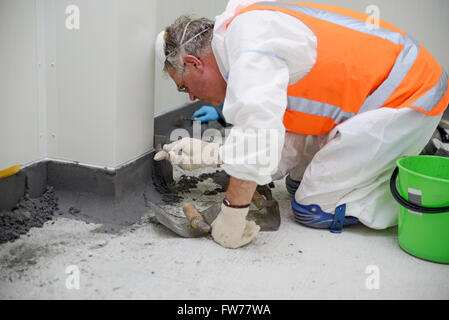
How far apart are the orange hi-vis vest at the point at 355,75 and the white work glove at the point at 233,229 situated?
0.40 m

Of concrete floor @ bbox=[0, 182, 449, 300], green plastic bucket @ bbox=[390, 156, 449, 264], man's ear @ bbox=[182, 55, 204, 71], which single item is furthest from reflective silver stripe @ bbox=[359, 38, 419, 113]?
man's ear @ bbox=[182, 55, 204, 71]

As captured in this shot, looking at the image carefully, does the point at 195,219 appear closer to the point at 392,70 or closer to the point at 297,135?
the point at 297,135

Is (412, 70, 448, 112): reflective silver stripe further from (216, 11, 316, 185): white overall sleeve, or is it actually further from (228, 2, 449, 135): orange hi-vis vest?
(216, 11, 316, 185): white overall sleeve

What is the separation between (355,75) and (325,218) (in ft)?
1.73

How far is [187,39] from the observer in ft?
5.53

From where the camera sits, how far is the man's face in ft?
5.54

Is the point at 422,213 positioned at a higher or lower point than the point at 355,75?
lower

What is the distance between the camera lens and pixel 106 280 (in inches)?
53.7

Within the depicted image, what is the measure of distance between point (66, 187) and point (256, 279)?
843 mm

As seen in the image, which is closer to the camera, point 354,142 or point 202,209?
point 354,142

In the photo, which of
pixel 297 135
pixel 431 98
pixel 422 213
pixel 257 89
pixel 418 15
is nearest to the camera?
pixel 257 89

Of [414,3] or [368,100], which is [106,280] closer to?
[368,100]

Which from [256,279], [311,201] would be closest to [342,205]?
[311,201]

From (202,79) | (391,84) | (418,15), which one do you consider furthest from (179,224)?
(418,15)
